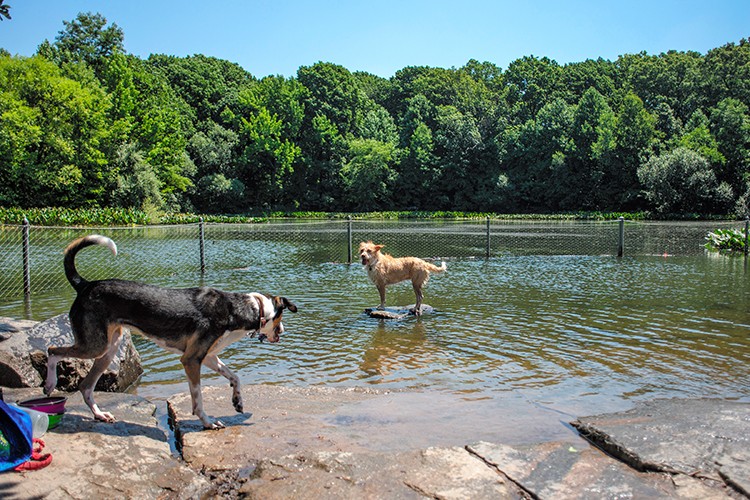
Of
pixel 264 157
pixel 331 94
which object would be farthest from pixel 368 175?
pixel 331 94

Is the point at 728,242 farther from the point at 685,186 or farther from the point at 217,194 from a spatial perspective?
the point at 217,194

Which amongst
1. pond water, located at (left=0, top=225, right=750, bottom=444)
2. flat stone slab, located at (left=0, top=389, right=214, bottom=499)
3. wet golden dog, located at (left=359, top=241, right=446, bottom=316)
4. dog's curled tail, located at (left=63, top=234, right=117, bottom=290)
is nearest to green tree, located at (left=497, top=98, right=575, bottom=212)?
pond water, located at (left=0, top=225, right=750, bottom=444)

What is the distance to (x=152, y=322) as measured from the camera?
4836 millimetres

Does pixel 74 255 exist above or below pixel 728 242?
above

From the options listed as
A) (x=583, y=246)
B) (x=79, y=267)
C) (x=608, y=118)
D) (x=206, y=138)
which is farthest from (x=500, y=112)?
(x=79, y=267)

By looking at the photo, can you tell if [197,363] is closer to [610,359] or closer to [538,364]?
[538,364]

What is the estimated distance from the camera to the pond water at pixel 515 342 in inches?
256

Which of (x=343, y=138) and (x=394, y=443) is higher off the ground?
(x=343, y=138)

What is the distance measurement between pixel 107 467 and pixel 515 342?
6058 mm

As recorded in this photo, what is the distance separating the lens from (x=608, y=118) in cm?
6931

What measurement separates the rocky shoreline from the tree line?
46680mm

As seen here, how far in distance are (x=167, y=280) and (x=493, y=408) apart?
36.2 feet

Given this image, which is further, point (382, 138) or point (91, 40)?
point (382, 138)

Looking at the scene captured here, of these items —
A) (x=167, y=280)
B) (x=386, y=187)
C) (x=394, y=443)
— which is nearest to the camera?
(x=394, y=443)
